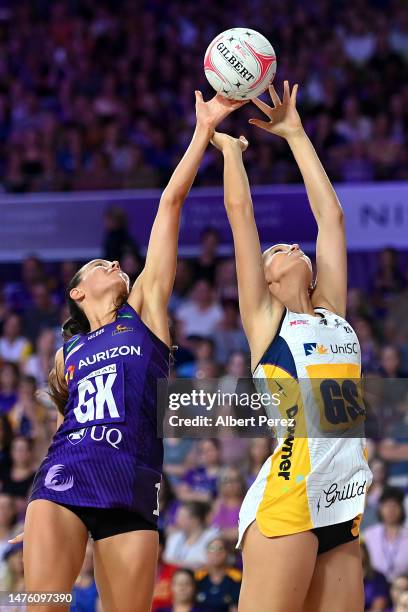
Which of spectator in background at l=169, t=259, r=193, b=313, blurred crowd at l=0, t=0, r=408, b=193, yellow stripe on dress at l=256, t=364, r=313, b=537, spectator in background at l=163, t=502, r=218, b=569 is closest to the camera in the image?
yellow stripe on dress at l=256, t=364, r=313, b=537

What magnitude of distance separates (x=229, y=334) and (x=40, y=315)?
7.15ft

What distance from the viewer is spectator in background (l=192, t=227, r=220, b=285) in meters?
11.6

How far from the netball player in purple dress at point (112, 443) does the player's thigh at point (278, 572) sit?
534 millimetres

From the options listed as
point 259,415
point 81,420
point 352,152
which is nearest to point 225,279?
point 352,152

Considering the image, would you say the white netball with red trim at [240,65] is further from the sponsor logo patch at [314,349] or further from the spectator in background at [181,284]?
the spectator in background at [181,284]

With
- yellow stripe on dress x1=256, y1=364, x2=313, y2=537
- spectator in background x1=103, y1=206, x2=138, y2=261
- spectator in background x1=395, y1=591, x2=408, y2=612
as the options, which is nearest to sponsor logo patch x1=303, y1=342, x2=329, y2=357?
yellow stripe on dress x1=256, y1=364, x2=313, y2=537

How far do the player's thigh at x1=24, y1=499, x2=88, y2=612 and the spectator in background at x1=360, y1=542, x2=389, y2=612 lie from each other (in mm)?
3521

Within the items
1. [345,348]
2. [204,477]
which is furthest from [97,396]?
[204,477]

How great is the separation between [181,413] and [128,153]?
21.4 ft

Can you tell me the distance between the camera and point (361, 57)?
1410cm

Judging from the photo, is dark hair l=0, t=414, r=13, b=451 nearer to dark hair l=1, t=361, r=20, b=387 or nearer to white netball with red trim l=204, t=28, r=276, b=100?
dark hair l=1, t=361, r=20, b=387

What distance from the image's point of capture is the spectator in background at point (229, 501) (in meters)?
8.31

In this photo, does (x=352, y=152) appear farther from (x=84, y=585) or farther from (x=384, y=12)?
(x=84, y=585)

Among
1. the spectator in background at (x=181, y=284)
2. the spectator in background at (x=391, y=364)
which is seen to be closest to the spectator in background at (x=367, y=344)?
the spectator in background at (x=391, y=364)
